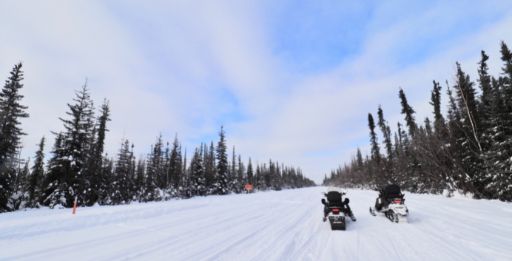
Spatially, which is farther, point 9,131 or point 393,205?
point 9,131

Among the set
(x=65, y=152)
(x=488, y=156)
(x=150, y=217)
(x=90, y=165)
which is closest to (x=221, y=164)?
(x=90, y=165)

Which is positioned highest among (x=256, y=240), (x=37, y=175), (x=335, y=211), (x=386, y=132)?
(x=386, y=132)

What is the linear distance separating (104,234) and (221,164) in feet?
112

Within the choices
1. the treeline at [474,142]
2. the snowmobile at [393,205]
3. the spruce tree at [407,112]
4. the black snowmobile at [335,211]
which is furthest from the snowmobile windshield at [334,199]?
the spruce tree at [407,112]

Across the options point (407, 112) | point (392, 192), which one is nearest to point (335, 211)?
point (392, 192)

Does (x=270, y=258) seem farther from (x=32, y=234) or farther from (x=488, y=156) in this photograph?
(x=488, y=156)

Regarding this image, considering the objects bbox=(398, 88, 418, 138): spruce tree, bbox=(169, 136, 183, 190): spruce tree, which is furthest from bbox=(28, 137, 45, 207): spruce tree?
bbox=(398, 88, 418, 138): spruce tree

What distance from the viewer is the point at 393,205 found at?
950 centimetres

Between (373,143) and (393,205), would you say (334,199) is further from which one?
(373,143)

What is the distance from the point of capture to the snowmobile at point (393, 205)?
9.26 meters

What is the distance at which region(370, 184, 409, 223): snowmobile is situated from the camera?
30.4 feet

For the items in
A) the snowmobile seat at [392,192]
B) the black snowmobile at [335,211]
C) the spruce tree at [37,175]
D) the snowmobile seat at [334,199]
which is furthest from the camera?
the spruce tree at [37,175]

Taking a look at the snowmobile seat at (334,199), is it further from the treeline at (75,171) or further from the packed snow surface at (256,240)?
the treeline at (75,171)

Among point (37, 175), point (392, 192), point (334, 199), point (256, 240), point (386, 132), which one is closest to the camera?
point (256, 240)
